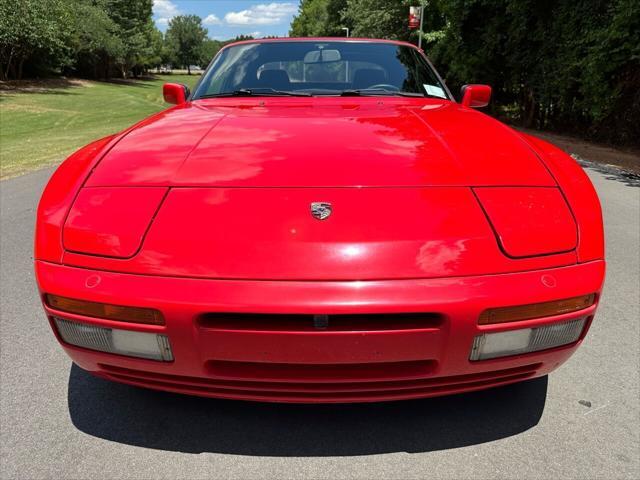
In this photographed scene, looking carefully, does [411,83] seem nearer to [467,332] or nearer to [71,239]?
[467,332]

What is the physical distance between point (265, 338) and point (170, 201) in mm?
560

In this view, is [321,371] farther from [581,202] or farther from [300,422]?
[581,202]

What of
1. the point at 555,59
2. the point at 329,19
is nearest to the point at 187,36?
the point at 329,19

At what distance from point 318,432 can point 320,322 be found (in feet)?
1.94

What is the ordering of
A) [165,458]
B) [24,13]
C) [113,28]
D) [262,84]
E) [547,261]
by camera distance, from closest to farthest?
1. [547,261]
2. [165,458]
3. [262,84]
4. [24,13]
5. [113,28]

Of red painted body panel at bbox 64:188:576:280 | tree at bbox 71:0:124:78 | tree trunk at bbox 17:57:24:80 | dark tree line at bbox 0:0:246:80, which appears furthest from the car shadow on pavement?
tree at bbox 71:0:124:78

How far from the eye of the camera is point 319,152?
177 centimetres

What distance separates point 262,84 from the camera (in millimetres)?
2758

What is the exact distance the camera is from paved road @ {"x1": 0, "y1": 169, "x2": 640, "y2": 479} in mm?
1587

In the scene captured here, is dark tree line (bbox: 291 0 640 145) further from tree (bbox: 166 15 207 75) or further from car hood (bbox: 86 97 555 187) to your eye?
tree (bbox: 166 15 207 75)

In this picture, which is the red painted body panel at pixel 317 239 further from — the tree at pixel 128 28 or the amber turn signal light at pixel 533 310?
the tree at pixel 128 28

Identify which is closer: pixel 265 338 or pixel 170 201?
pixel 265 338

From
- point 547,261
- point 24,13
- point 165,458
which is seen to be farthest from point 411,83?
point 24,13

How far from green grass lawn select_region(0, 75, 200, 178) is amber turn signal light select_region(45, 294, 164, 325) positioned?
607 centimetres
